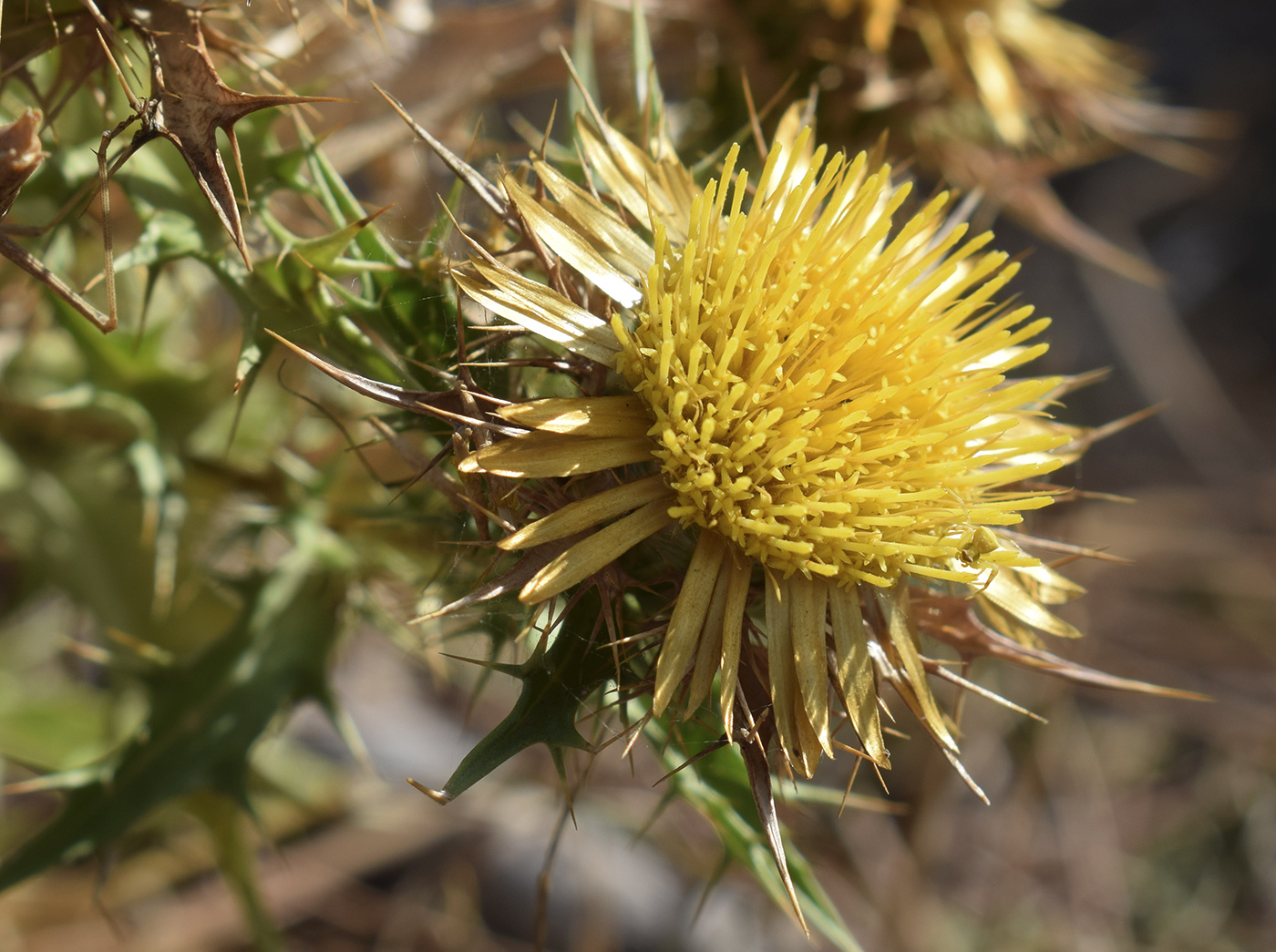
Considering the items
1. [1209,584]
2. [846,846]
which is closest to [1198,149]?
[1209,584]

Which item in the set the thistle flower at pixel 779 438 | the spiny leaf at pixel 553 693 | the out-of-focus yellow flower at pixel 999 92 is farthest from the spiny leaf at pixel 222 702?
the out-of-focus yellow flower at pixel 999 92

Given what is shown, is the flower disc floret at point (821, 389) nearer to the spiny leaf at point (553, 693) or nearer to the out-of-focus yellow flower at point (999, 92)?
the spiny leaf at point (553, 693)

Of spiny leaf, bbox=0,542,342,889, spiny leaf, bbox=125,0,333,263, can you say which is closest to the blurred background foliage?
spiny leaf, bbox=0,542,342,889

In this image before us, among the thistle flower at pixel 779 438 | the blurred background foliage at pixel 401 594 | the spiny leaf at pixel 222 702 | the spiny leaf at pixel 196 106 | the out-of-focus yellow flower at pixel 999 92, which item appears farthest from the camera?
the out-of-focus yellow flower at pixel 999 92

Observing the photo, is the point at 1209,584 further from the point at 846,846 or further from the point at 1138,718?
the point at 846,846

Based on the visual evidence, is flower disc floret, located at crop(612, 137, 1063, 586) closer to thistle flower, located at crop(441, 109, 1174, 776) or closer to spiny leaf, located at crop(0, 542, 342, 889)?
thistle flower, located at crop(441, 109, 1174, 776)

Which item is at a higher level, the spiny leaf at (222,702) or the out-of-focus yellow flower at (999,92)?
the out-of-focus yellow flower at (999,92)
